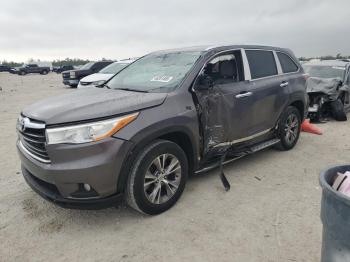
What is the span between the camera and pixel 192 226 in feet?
10.3

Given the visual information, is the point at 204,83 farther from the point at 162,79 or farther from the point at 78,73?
the point at 78,73

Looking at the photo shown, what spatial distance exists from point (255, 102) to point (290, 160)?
52.2 inches

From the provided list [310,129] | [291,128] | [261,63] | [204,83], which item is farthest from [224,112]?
[310,129]

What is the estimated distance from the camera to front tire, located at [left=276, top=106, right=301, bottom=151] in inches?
201

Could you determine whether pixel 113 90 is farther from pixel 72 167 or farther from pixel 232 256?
pixel 232 256

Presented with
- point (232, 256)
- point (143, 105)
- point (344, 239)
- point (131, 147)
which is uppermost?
point (143, 105)

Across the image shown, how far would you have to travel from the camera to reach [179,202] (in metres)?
3.63

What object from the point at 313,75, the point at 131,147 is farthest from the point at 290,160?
the point at 313,75

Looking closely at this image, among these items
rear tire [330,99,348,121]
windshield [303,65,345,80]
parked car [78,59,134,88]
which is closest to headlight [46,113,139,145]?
rear tire [330,99,348,121]

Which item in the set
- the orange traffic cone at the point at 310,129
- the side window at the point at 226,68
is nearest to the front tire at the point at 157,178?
the side window at the point at 226,68

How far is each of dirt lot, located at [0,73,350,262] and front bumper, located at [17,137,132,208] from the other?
412mm

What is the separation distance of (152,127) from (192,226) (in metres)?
1.10

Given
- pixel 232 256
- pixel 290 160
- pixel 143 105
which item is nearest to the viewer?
pixel 232 256

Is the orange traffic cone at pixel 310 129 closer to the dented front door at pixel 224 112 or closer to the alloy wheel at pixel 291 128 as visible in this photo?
the alloy wheel at pixel 291 128
